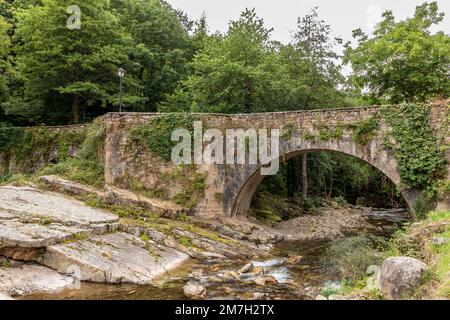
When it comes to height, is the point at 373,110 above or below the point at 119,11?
below

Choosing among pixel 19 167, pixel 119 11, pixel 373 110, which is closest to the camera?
pixel 373 110

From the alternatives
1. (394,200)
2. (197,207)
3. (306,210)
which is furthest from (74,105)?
(394,200)

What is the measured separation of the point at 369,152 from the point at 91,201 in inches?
408

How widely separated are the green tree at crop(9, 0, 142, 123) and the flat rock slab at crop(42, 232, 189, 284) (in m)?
13.1

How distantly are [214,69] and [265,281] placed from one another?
12.7m

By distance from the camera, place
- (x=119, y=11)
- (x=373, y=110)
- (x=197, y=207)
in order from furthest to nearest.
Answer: (x=119, y=11) → (x=197, y=207) → (x=373, y=110)

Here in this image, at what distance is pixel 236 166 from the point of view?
16.0 meters

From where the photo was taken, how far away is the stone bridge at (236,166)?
44.6ft

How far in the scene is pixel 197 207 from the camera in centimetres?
1599

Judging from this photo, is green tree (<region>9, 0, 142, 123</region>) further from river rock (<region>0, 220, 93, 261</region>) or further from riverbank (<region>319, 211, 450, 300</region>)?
riverbank (<region>319, 211, 450, 300</region>)

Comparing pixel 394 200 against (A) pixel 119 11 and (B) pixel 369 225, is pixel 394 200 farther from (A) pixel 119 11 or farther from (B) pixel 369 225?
(A) pixel 119 11

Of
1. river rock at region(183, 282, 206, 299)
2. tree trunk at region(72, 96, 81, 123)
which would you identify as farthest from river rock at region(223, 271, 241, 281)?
tree trunk at region(72, 96, 81, 123)

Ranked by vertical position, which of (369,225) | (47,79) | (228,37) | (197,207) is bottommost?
(369,225)

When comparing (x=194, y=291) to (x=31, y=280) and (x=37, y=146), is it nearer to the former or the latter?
(x=31, y=280)
